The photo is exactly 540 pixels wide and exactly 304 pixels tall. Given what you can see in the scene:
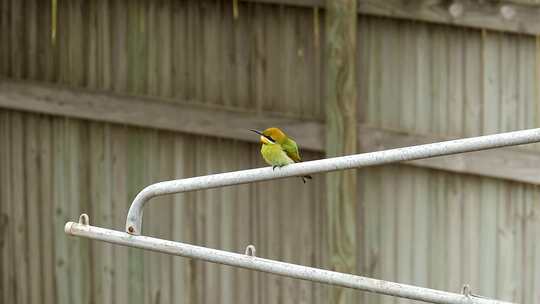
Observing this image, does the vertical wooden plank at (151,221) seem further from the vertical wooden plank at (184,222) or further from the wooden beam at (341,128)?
the wooden beam at (341,128)

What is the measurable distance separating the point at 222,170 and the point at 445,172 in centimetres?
175

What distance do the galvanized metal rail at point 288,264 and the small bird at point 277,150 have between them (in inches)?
61.4

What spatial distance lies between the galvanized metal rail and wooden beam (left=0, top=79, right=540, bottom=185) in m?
3.83

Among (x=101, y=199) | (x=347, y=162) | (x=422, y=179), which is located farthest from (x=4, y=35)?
(x=347, y=162)

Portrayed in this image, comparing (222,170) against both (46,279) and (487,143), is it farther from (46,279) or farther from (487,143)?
(487,143)

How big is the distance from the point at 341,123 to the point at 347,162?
14.2ft

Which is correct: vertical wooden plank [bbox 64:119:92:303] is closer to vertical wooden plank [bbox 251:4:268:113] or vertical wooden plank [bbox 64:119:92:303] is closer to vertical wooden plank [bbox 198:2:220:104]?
vertical wooden plank [bbox 198:2:220:104]

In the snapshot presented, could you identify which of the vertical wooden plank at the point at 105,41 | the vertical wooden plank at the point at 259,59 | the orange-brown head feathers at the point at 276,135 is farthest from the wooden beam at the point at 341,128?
the orange-brown head feathers at the point at 276,135

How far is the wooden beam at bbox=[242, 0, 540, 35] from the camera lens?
8797mm

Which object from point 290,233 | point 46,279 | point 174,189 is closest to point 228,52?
point 290,233

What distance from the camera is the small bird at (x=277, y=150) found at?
22.8ft

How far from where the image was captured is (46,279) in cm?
1082

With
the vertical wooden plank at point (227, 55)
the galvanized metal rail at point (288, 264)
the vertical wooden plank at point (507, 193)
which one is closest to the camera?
the galvanized metal rail at point (288, 264)

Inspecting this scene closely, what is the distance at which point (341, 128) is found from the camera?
30.8 feet
